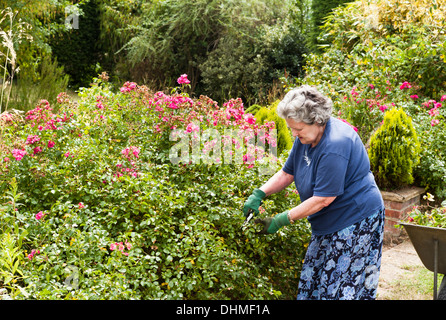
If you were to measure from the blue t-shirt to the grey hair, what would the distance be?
0.11 metres

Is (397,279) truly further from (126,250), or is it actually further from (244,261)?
(126,250)

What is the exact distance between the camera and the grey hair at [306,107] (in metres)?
2.32

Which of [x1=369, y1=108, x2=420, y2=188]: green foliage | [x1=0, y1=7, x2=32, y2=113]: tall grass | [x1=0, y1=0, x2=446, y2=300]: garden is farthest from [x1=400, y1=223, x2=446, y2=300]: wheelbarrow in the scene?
[x1=0, y1=7, x2=32, y2=113]: tall grass

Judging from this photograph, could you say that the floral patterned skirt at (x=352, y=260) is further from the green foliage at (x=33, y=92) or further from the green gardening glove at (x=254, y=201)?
the green foliage at (x=33, y=92)

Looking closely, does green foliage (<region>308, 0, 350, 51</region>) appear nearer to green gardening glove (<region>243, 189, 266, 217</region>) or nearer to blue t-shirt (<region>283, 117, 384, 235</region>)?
green gardening glove (<region>243, 189, 266, 217</region>)

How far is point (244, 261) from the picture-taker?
9.34ft

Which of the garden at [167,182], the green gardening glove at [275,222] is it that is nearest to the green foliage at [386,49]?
the garden at [167,182]

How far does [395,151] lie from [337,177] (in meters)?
2.61

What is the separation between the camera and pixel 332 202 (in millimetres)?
2482

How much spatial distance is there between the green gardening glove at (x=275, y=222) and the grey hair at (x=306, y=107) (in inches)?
20.6

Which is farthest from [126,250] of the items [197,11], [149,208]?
[197,11]

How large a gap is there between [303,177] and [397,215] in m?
2.48

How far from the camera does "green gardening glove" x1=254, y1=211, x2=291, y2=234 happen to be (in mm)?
2472

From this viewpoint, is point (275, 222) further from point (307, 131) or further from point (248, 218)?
point (307, 131)
